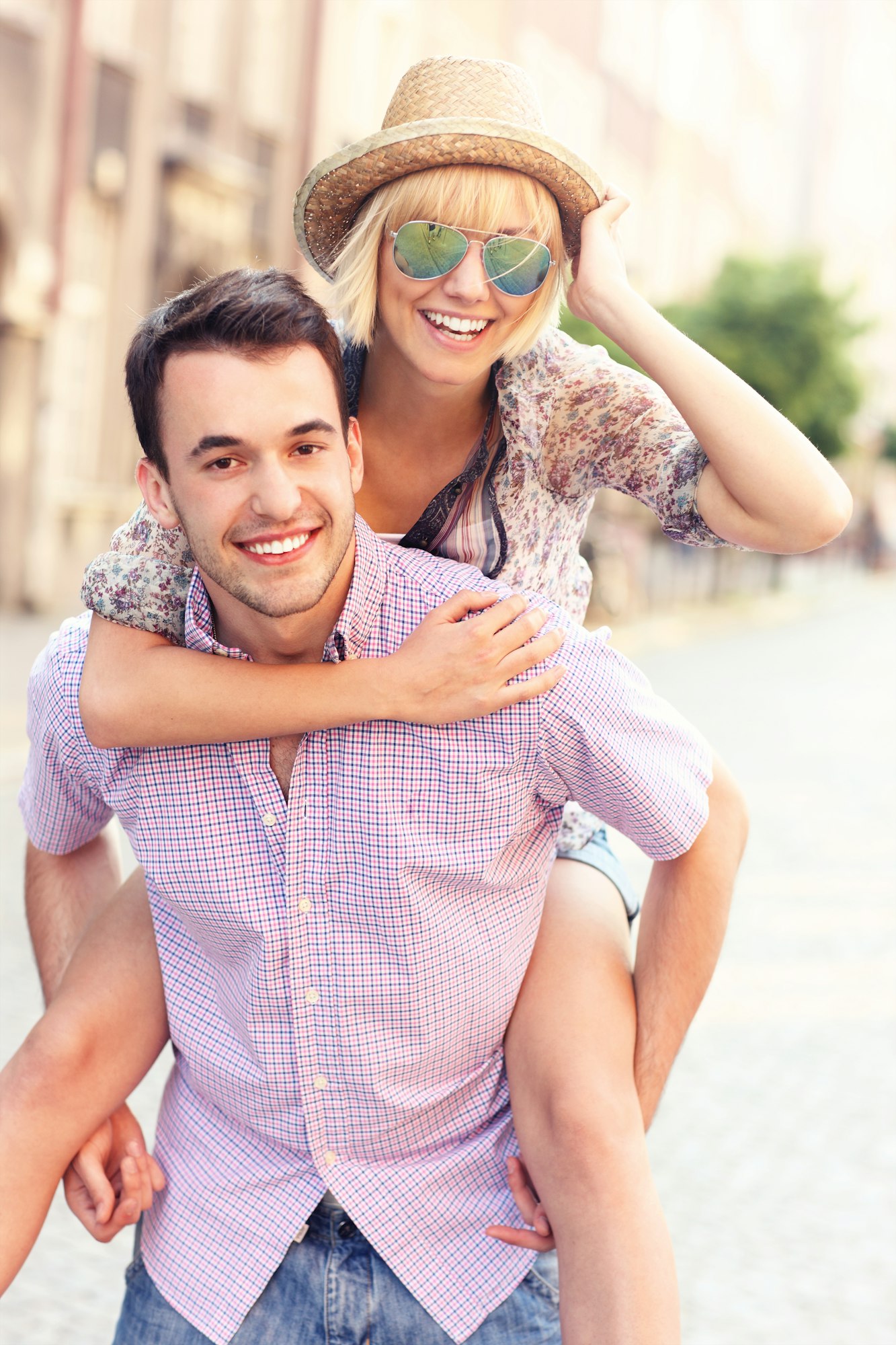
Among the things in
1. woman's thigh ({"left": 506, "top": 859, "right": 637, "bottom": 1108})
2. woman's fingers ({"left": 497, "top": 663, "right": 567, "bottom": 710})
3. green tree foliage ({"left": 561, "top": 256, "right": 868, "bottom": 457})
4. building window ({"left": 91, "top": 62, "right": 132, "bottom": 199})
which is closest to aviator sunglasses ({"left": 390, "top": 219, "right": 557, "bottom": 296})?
woman's fingers ({"left": 497, "top": 663, "right": 567, "bottom": 710})

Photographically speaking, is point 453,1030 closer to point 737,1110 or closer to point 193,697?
point 193,697

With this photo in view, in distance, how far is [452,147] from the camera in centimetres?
244

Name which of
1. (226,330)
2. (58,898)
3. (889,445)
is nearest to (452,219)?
(226,330)

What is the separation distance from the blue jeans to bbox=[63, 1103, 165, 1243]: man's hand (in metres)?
0.16

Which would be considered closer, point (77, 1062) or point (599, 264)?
point (77, 1062)

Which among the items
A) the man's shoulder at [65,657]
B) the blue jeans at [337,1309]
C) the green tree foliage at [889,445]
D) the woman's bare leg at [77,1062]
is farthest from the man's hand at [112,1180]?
the green tree foliage at [889,445]

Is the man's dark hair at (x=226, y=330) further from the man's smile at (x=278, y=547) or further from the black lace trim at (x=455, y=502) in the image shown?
the black lace trim at (x=455, y=502)

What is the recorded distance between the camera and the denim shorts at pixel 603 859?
8.43 feet

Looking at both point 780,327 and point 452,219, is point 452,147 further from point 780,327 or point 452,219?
point 780,327

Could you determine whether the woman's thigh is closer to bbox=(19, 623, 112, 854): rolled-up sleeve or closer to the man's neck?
the man's neck

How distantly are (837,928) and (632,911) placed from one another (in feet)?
16.6

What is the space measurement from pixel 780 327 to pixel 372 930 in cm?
2379

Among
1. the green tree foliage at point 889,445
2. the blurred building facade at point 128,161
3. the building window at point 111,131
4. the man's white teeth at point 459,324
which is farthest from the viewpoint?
the green tree foliage at point 889,445

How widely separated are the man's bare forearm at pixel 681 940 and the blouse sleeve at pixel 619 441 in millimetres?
441
